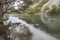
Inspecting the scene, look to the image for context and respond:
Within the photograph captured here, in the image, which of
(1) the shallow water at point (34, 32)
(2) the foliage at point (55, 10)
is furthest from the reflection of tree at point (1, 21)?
(2) the foliage at point (55, 10)

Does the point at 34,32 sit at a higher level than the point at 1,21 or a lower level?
lower

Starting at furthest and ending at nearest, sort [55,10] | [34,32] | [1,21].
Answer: [55,10]
[34,32]
[1,21]

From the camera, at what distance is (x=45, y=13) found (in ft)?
6.49

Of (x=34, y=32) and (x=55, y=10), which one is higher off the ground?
(x=55, y=10)

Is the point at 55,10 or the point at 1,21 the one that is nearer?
the point at 1,21

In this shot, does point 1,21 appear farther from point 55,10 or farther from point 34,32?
point 55,10

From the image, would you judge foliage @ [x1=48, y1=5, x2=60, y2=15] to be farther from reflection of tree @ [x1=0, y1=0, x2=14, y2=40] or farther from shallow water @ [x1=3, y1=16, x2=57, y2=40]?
reflection of tree @ [x1=0, y1=0, x2=14, y2=40]

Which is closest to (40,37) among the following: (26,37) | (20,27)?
(26,37)

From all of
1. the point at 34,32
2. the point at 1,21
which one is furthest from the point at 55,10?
the point at 1,21

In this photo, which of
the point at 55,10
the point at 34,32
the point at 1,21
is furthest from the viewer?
the point at 55,10

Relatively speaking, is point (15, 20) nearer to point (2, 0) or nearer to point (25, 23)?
point (25, 23)

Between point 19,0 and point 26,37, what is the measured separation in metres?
0.48

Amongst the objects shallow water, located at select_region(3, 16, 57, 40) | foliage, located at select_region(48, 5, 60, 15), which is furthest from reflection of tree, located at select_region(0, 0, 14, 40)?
foliage, located at select_region(48, 5, 60, 15)

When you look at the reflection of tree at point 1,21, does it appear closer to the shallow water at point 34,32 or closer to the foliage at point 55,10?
the shallow water at point 34,32
